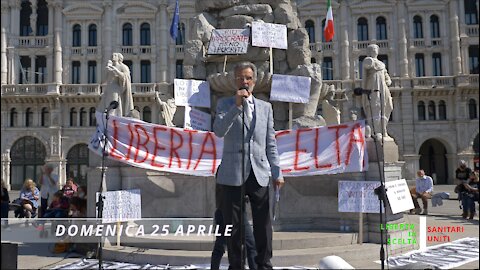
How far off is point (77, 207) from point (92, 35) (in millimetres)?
37801

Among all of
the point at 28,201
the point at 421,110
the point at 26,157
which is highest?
the point at 421,110

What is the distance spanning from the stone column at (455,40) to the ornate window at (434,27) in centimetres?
122

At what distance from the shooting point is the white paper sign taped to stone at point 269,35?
10.1m

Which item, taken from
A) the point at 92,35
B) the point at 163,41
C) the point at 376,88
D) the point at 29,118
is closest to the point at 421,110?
the point at 163,41

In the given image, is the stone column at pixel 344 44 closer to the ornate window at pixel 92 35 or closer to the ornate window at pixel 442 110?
the ornate window at pixel 442 110

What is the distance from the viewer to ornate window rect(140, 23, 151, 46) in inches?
1720

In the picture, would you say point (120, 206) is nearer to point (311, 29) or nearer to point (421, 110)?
point (311, 29)

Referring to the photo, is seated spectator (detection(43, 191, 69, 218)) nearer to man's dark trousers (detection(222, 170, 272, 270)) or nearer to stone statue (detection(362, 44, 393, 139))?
man's dark trousers (detection(222, 170, 272, 270))

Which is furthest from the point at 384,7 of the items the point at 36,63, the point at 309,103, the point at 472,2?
the point at 309,103

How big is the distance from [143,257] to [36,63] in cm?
→ 4089

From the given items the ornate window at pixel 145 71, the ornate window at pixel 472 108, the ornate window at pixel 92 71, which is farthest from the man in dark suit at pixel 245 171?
the ornate window at pixel 92 71

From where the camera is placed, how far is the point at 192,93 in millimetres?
10148

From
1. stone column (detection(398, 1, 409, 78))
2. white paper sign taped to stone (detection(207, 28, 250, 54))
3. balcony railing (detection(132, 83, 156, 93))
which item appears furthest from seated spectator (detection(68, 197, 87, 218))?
stone column (detection(398, 1, 409, 78))

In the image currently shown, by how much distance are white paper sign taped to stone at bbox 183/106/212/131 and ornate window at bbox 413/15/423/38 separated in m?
36.4
